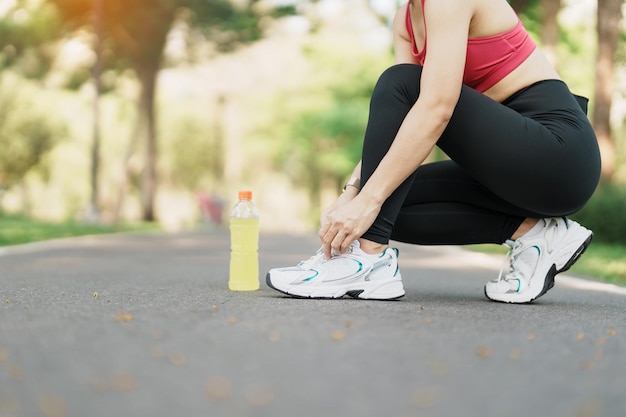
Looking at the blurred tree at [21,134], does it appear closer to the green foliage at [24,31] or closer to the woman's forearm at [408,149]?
the green foliage at [24,31]

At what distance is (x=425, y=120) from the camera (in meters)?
3.60

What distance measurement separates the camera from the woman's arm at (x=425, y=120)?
3.53 metres

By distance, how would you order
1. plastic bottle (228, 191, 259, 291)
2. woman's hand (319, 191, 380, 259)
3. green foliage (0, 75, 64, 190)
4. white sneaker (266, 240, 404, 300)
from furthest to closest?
green foliage (0, 75, 64, 190) → plastic bottle (228, 191, 259, 291) → white sneaker (266, 240, 404, 300) → woman's hand (319, 191, 380, 259)

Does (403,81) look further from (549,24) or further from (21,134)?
(21,134)

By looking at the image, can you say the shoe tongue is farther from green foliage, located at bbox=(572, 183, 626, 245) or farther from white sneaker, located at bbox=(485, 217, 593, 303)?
green foliage, located at bbox=(572, 183, 626, 245)

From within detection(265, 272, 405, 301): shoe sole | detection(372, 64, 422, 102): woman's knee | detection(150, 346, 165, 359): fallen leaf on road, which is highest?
detection(372, 64, 422, 102): woman's knee

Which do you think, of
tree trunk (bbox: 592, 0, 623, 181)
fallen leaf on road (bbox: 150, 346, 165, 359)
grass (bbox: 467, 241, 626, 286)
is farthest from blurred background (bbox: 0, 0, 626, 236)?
fallen leaf on road (bbox: 150, 346, 165, 359)

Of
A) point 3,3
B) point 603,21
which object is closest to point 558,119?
point 603,21

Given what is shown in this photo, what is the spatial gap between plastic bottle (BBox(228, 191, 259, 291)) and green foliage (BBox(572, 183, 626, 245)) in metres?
10.2

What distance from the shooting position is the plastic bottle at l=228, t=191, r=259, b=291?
4.64 m

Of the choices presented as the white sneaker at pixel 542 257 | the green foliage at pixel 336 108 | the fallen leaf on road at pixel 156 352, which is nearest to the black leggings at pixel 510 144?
the white sneaker at pixel 542 257

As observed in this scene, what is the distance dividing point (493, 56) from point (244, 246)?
6.03 ft

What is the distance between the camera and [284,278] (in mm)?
3861

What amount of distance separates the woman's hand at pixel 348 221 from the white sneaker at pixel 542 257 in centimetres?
76
